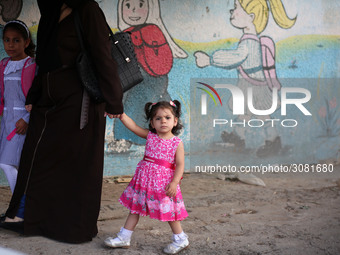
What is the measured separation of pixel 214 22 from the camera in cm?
662

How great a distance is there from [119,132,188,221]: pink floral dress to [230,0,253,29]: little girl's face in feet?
12.4

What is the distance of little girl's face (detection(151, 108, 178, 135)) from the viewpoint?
338cm

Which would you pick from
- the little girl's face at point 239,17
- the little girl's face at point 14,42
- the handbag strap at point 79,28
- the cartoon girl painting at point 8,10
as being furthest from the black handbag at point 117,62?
the little girl's face at point 239,17

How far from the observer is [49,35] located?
3.40 meters

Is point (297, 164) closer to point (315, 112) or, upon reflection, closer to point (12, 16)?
point (315, 112)

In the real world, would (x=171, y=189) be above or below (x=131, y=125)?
below

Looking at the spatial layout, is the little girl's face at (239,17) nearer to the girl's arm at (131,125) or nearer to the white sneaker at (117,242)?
the girl's arm at (131,125)

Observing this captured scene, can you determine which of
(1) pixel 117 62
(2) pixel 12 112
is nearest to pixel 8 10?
(2) pixel 12 112

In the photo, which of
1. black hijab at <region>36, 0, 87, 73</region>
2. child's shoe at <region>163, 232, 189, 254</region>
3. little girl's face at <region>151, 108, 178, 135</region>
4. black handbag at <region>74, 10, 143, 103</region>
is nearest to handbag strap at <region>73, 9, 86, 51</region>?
black handbag at <region>74, 10, 143, 103</region>

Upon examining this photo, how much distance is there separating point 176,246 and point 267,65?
13.7 ft

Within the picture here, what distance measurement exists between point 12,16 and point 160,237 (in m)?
3.29

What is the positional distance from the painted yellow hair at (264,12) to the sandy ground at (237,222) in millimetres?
2269

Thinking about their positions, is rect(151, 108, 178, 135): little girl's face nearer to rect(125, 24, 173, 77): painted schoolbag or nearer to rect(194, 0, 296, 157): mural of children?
rect(125, 24, 173, 77): painted schoolbag

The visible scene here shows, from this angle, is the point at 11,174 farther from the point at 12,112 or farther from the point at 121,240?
the point at 121,240
